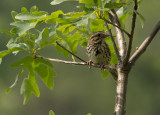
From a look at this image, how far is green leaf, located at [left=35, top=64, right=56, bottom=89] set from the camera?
10.1ft

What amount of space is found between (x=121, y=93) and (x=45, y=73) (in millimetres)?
670

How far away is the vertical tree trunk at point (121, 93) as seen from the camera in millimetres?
2566

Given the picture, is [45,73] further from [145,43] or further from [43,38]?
[145,43]

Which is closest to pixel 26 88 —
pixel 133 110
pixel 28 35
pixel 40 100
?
pixel 28 35

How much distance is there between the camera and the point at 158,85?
35438 mm

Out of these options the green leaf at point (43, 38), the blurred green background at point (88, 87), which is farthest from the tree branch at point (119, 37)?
the blurred green background at point (88, 87)

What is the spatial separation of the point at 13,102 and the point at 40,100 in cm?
270

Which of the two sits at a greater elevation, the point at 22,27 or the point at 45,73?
the point at 22,27

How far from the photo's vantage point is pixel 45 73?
10.3ft

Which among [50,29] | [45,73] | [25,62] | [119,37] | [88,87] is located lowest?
[88,87]

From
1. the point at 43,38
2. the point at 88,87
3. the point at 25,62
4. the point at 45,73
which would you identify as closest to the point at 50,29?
the point at 43,38

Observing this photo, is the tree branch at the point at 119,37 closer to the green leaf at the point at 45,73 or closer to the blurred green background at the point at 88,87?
the green leaf at the point at 45,73

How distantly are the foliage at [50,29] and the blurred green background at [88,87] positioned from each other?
95.0 feet

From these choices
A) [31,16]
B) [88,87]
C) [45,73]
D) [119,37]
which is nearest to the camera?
[31,16]
